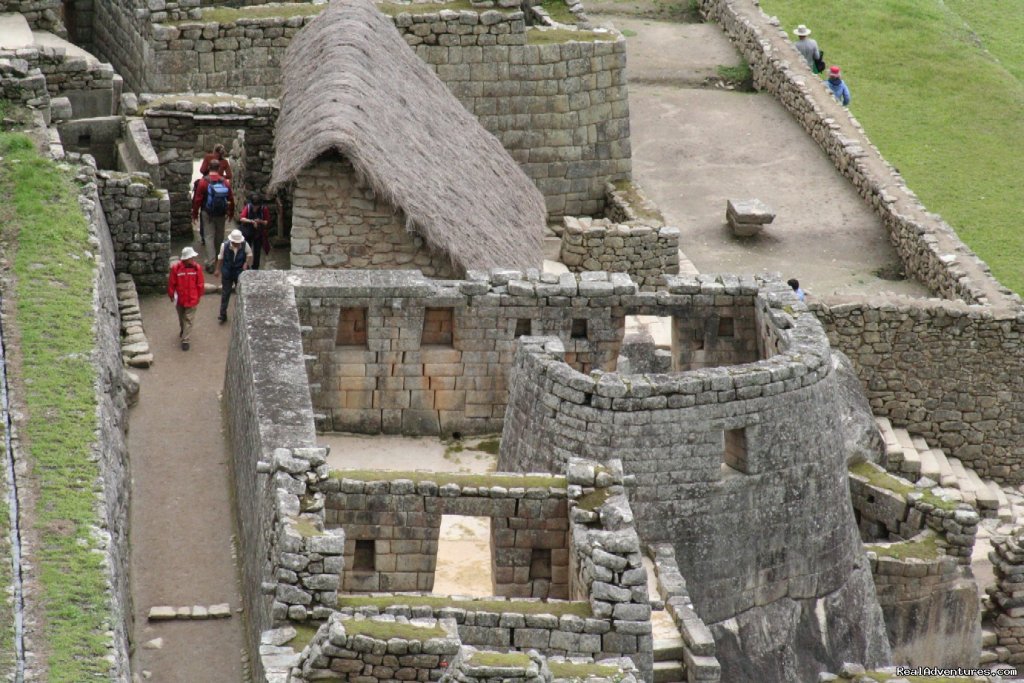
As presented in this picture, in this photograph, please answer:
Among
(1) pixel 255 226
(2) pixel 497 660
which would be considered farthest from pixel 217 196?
(2) pixel 497 660

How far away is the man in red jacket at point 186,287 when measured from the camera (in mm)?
30359

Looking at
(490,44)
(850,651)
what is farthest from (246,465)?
(490,44)

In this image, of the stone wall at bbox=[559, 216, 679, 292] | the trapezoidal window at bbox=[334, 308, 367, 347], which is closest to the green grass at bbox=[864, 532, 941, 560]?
the trapezoidal window at bbox=[334, 308, 367, 347]

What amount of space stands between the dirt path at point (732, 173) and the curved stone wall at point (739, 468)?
435 inches

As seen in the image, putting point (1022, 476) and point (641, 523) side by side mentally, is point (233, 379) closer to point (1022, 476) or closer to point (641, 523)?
point (641, 523)

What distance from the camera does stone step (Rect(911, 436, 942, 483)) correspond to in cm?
3412

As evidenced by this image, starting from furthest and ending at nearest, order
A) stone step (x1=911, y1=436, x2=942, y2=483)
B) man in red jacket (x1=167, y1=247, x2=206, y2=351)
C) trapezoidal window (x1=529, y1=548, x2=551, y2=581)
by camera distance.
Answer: stone step (x1=911, y1=436, x2=942, y2=483), man in red jacket (x1=167, y1=247, x2=206, y2=351), trapezoidal window (x1=529, y1=548, x2=551, y2=581)

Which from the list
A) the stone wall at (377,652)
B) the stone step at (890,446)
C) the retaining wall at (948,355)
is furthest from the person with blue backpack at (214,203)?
the stone wall at (377,652)

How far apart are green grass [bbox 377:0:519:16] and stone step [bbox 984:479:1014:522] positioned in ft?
29.9

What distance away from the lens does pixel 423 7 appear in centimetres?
3756

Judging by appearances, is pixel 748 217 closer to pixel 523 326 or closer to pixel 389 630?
pixel 523 326

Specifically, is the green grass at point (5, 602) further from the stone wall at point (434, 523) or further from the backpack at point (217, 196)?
the backpack at point (217, 196)

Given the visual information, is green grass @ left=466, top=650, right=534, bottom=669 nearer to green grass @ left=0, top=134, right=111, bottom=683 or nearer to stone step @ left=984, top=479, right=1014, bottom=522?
green grass @ left=0, top=134, right=111, bottom=683

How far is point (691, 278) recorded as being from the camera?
2808cm
